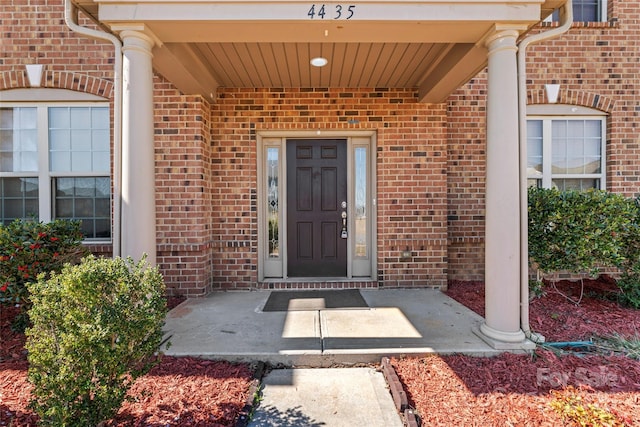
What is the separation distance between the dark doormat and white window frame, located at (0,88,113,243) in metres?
2.49

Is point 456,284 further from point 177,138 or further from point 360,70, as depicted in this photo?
point 177,138

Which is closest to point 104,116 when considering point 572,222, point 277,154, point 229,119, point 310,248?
point 229,119

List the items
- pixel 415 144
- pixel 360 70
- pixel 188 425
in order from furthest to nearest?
pixel 415 144, pixel 360 70, pixel 188 425

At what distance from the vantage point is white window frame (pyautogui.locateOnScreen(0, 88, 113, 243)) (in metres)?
4.89

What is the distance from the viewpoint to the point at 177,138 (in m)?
4.83

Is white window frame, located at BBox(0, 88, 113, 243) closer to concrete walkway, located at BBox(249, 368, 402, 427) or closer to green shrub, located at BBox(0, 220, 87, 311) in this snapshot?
green shrub, located at BBox(0, 220, 87, 311)

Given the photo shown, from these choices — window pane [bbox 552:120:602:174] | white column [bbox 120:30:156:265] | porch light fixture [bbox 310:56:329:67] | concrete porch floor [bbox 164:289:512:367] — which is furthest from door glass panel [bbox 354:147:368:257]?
white column [bbox 120:30:156:265]

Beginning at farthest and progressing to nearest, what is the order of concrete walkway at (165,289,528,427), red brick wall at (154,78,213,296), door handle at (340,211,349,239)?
door handle at (340,211,349,239) → red brick wall at (154,78,213,296) → concrete walkway at (165,289,528,427)

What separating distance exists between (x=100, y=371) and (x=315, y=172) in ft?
12.6

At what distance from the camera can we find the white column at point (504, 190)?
3072 mm

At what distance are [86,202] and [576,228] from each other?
611 cm

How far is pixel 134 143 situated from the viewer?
9.92ft

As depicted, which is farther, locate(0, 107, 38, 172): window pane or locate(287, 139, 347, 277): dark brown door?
locate(287, 139, 347, 277): dark brown door

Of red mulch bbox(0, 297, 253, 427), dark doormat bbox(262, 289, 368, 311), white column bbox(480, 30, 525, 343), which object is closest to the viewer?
red mulch bbox(0, 297, 253, 427)
